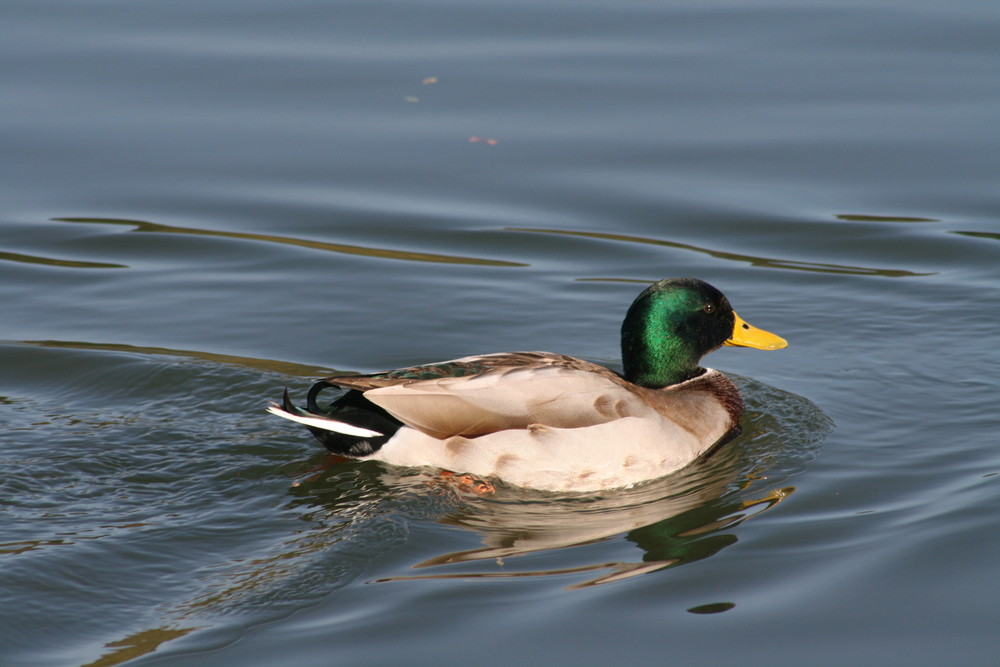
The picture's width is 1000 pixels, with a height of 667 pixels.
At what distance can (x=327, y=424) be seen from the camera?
7004 mm

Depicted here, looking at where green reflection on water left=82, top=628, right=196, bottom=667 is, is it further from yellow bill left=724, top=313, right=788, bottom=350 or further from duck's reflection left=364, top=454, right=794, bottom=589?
yellow bill left=724, top=313, right=788, bottom=350

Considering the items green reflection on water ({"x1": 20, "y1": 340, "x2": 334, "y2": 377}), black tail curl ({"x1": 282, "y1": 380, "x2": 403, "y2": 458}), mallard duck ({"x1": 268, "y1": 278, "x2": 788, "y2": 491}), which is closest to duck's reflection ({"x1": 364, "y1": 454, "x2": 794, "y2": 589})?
mallard duck ({"x1": 268, "y1": 278, "x2": 788, "y2": 491})

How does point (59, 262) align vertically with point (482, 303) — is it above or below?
above

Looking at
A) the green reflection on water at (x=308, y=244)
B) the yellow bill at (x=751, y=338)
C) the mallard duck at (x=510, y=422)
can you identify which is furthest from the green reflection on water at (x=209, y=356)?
the yellow bill at (x=751, y=338)

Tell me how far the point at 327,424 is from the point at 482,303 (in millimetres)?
2714

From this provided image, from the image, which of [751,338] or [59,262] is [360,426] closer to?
[751,338]

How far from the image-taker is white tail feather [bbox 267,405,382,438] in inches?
272

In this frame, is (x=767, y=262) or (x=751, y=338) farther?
(x=767, y=262)

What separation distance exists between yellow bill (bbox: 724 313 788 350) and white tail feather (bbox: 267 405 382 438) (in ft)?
7.25

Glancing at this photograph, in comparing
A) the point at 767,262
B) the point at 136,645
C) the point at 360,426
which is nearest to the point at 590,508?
the point at 360,426

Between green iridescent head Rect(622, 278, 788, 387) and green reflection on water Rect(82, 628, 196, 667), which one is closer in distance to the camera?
green reflection on water Rect(82, 628, 196, 667)

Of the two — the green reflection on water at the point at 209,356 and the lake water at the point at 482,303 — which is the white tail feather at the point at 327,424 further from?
the green reflection on water at the point at 209,356

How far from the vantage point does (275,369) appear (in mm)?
8500

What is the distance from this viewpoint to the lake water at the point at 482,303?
5.57 m
